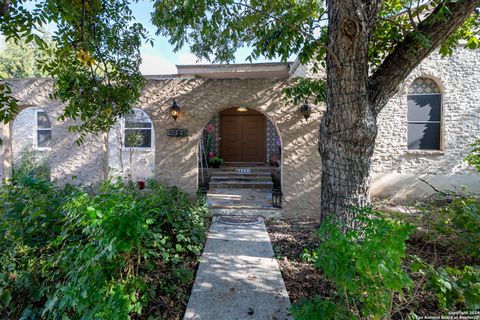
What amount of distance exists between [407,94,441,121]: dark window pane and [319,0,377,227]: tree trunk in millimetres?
5295

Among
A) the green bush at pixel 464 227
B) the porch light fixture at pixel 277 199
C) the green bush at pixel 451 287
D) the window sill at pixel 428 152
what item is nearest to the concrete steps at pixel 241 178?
the porch light fixture at pixel 277 199

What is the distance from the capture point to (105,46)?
11.2 ft

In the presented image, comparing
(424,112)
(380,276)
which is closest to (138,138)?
(380,276)

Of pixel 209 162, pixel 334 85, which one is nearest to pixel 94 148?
pixel 209 162

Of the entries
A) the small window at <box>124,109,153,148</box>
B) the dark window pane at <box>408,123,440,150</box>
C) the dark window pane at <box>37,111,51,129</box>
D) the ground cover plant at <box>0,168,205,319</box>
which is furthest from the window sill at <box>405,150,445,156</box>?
the dark window pane at <box>37,111,51,129</box>

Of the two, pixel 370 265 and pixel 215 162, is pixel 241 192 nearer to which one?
pixel 215 162

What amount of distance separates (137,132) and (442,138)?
955cm

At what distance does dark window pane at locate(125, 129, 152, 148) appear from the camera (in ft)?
24.7

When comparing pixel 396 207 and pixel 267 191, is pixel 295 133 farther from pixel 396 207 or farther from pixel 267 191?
pixel 396 207

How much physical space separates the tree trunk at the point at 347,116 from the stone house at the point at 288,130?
2.38 m

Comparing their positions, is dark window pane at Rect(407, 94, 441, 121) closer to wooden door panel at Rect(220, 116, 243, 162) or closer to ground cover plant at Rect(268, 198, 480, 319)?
ground cover plant at Rect(268, 198, 480, 319)

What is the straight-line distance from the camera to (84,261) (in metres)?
1.84

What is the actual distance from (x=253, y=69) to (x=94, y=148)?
5862 mm

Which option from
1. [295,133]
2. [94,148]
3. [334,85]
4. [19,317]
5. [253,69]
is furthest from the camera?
[253,69]
